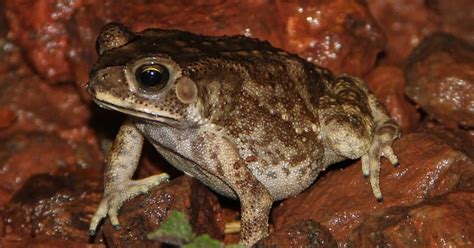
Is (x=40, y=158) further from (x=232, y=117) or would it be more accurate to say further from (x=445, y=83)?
(x=445, y=83)

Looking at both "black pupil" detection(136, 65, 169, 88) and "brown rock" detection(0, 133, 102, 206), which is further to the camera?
"brown rock" detection(0, 133, 102, 206)

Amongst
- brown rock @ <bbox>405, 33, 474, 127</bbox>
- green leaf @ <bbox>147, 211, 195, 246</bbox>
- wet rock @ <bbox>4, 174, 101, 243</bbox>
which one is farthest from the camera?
brown rock @ <bbox>405, 33, 474, 127</bbox>

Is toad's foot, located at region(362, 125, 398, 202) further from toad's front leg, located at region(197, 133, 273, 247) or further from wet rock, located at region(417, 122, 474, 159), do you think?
toad's front leg, located at region(197, 133, 273, 247)

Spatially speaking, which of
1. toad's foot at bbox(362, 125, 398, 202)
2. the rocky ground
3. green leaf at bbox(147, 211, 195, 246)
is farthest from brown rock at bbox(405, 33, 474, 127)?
green leaf at bbox(147, 211, 195, 246)

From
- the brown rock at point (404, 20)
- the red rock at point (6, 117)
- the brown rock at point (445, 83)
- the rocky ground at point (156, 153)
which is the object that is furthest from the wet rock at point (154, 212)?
the brown rock at point (404, 20)

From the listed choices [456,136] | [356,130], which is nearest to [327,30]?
[356,130]

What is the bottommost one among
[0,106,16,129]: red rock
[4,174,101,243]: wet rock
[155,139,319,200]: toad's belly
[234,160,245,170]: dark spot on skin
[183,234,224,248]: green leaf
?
[4,174,101,243]: wet rock

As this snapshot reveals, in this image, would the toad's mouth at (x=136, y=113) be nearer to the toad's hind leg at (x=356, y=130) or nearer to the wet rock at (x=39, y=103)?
the toad's hind leg at (x=356, y=130)
